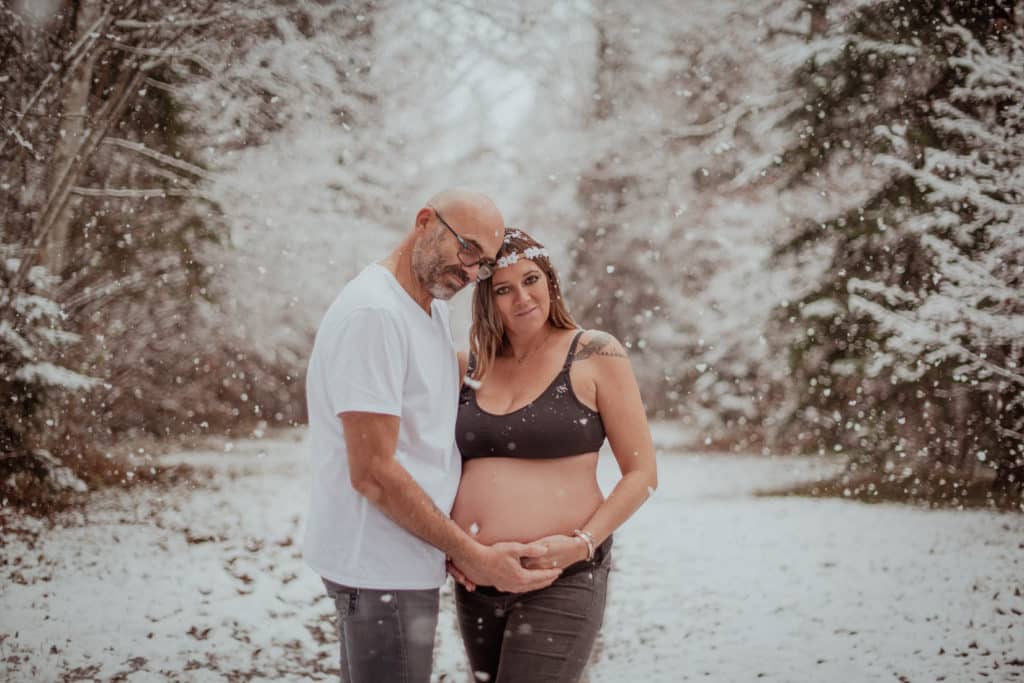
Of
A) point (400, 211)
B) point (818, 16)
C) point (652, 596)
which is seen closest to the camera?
point (652, 596)

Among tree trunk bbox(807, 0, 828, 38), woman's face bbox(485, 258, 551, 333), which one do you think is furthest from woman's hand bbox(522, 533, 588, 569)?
tree trunk bbox(807, 0, 828, 38)

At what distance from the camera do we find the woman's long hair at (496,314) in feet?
7.48

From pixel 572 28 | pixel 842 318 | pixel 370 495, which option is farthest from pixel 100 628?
pixel 572 28

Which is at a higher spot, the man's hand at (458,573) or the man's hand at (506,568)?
the man's hand at (506,568)

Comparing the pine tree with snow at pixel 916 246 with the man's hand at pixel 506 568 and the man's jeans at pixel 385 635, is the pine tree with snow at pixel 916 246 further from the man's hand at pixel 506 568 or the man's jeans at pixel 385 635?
the man's jeans at pixel 385 635

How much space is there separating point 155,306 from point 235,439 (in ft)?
13.7

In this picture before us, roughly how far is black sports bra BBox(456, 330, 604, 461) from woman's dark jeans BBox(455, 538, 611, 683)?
11.5 inches

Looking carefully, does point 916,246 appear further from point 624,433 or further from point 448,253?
point 448,253

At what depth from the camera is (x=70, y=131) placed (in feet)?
24.6

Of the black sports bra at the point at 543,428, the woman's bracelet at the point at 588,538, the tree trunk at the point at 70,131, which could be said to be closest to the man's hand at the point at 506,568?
the woman's bracelet at the point at 588,538

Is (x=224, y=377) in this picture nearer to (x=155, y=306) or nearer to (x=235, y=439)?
(x=235, y=439)

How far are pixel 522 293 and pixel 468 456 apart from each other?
0.46m

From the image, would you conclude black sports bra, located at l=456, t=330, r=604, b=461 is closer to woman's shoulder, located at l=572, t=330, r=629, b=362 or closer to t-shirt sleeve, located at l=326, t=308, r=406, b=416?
woman's shoulder, located at l=572, t=330, r=629, b=362

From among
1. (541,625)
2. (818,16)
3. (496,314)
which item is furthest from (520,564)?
(818,16)
